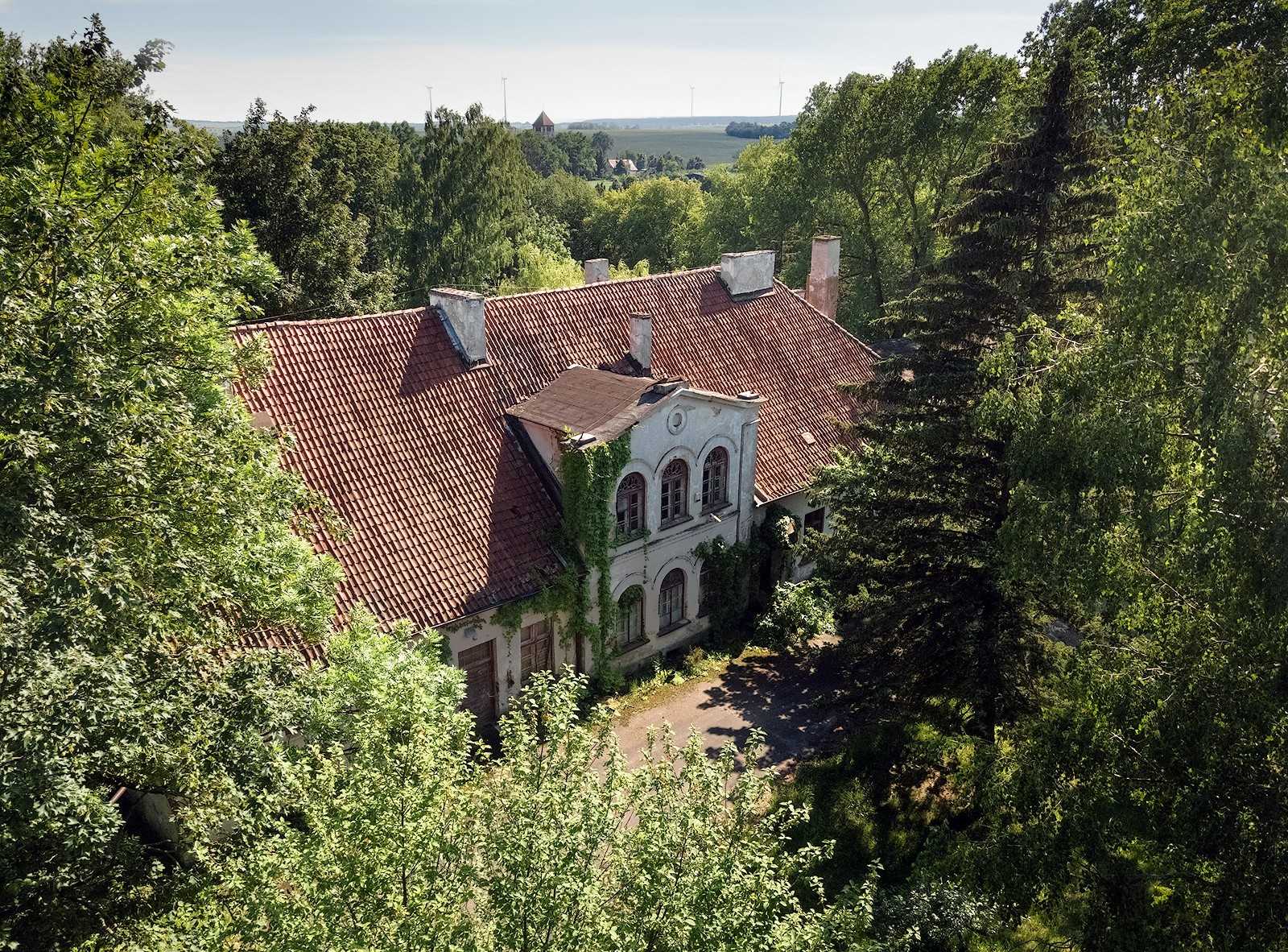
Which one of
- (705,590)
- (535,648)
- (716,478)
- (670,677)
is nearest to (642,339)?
(716,478)

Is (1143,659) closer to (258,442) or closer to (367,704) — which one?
(367,704)

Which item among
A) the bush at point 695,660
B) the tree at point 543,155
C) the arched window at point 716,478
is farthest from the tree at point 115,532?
the tree at point 543,155

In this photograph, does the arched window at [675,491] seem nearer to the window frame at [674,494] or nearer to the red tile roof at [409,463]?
the window frame at [674,494]

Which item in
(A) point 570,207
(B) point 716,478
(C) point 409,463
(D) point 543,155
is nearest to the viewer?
(C) point 409,463

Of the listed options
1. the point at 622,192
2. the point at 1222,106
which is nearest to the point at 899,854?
Answer: the point at 1222,106

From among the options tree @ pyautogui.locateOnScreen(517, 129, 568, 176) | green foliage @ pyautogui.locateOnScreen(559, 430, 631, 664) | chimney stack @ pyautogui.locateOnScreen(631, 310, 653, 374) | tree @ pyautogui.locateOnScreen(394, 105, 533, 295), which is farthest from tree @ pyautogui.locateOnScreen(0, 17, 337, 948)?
tree @ pyautogui.locateOnScreen(517, 129, 568, 176)

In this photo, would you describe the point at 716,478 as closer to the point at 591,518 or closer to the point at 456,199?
the point at 591,518

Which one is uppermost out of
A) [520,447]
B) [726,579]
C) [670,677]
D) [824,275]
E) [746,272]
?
[746,272]
